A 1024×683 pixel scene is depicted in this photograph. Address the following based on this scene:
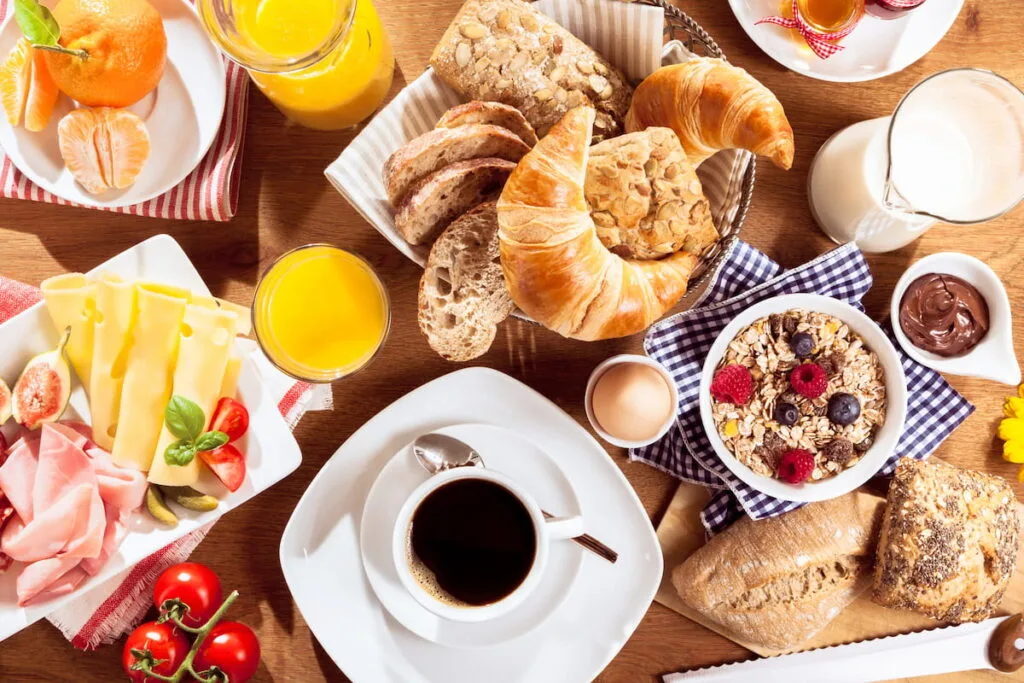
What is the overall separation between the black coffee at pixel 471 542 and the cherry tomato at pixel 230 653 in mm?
331

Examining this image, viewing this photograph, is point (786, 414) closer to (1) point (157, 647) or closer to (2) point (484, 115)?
(2) point (484, 115)

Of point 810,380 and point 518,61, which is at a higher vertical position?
point 518,61

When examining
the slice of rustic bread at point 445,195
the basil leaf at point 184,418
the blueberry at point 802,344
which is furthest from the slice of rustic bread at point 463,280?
the blueberry at point 802,344

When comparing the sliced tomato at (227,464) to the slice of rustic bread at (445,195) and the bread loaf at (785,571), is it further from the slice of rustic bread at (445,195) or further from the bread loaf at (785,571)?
the bread loaf at (785,571)

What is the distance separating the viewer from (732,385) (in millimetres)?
1312

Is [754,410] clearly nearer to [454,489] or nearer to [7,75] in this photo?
[454,489]

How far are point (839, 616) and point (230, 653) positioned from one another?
3.56 ft

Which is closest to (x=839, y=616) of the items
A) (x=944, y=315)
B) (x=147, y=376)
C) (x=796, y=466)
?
(x=796, y=466)

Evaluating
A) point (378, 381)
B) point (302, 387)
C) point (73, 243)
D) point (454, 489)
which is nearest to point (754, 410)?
point (454, 489)

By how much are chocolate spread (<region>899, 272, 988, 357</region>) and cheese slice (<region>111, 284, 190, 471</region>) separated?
1.19 m

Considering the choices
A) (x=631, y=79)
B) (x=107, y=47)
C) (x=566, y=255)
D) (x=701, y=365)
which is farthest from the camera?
(x=701, y=365)

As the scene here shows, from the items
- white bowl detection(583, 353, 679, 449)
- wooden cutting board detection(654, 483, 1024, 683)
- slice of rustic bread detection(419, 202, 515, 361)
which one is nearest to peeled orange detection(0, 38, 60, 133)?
slice of rustic bread detection(419, 202, 515, 361)

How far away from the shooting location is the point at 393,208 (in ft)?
4.14

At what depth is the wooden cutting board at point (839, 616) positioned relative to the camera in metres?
1.43
